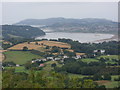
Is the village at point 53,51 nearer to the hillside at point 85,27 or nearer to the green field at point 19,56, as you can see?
the green field at point 19,56

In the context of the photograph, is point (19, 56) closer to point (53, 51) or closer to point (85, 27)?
point (53, 51)

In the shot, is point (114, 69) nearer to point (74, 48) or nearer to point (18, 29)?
point (74, 48)

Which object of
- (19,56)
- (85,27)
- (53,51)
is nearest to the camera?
(19,56)

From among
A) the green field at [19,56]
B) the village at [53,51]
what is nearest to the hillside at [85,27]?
the village at [53,51]

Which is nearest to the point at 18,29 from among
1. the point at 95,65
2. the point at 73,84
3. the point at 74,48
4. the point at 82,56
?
the point at 74,48

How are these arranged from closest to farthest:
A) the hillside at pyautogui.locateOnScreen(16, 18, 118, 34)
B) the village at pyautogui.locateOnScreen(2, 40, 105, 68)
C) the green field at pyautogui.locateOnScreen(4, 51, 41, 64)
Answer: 1. the green field at pyautogui.locateOnScreen(4, 51, 41, 64)
2. the village at pyautogui.locateOnScreen(2, 40, 105, 68)
3. the hillside at pyautogui.locateOnScreen(16, 18, 118, 34)

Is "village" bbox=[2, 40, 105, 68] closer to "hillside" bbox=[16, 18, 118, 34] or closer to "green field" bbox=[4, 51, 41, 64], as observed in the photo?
"green field" bbox=[4, 51, 41, 64]

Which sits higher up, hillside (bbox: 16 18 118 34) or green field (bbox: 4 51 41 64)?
hillside (bbox: 16 18 118 34)

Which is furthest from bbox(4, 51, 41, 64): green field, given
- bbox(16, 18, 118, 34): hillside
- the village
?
bbox(16, 18, 118, 34): hillside

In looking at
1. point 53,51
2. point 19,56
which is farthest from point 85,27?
point 19,56
